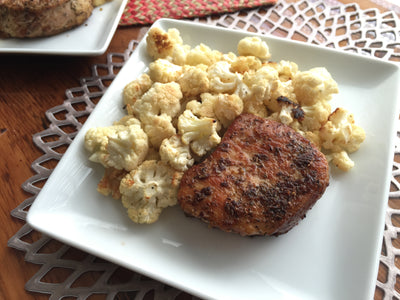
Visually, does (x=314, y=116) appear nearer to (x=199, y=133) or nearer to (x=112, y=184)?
(x=199, y=133)

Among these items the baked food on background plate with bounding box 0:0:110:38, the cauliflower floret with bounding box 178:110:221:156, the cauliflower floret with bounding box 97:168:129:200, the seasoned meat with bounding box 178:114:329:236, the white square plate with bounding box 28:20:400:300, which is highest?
the baked food on background plate with bounding box 0:0:110:38

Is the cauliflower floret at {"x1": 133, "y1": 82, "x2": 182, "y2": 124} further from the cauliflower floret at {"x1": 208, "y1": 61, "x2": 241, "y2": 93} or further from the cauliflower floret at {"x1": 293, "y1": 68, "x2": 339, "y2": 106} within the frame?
the cauliflower floret at {"x1": 293, "y1": 68, "x2": 339, "y2": 106}

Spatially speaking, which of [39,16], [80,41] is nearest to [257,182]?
[80,41]

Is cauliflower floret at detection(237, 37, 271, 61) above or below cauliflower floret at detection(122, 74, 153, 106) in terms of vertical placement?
above

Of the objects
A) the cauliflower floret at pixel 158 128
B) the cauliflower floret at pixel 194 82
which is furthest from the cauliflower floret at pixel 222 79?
the cauliflower floret at pixel 158 128

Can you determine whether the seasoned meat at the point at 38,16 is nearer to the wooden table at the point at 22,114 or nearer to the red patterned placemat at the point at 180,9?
the wooden table at the point at 22,114

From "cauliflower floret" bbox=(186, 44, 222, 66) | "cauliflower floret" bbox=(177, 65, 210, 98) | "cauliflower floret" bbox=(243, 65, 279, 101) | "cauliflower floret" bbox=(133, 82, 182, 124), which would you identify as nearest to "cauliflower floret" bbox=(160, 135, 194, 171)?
"cauliflower floret" bbox=(133, 82, 182, 124)

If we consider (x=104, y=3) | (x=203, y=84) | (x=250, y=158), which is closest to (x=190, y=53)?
(x=203, y=84)
